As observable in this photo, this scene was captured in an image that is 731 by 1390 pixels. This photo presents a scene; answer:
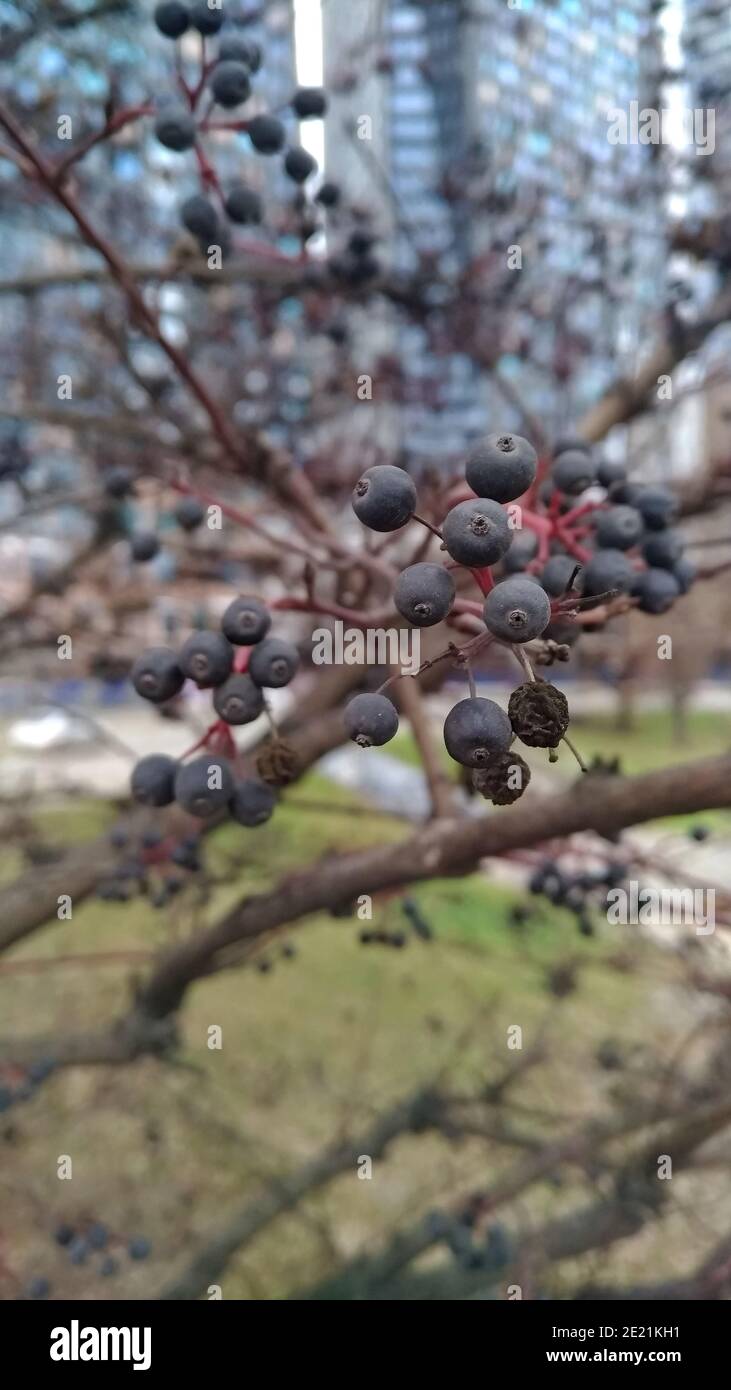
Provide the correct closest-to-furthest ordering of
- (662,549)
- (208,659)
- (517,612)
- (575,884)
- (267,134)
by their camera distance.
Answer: (517,612)
(208,659)
(662,549)
(267,134)
(575,884)

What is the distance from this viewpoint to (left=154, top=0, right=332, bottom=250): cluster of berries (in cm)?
177

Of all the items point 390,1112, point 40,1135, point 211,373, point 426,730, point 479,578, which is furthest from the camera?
point 211,373

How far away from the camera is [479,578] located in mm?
991

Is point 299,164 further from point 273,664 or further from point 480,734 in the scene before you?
point 480,734

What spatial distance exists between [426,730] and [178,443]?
6.00 ft

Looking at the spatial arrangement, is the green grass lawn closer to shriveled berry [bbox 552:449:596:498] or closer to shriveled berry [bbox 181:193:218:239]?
shriveled berry [bbox 552:449:596:498]

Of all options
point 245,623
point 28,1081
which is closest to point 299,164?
point 245,623

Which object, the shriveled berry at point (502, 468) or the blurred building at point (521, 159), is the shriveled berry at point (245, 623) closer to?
the shriveled berry at point (502, 468)

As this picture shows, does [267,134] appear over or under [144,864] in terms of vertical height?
over

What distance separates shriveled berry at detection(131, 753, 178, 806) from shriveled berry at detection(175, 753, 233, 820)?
0.21 feet

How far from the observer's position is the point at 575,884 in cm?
249

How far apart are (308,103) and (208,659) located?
1878 mm
